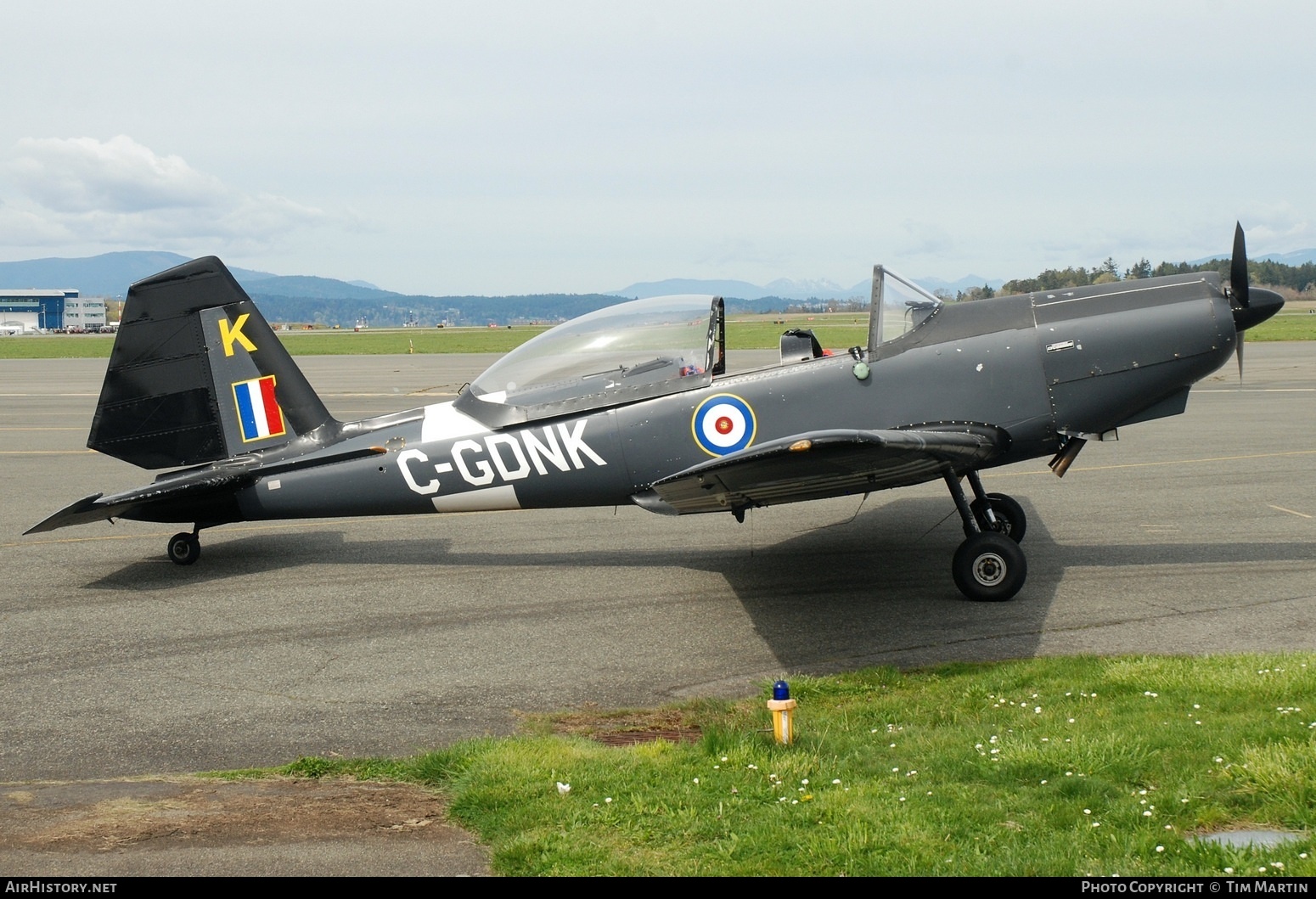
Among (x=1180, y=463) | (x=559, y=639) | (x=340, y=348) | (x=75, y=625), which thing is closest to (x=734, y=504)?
(x=559, y=639)

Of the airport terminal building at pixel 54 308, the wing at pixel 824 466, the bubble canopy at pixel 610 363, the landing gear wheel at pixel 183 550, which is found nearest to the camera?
the wing at pixel 824 466

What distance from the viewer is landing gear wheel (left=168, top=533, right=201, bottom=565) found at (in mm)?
9422

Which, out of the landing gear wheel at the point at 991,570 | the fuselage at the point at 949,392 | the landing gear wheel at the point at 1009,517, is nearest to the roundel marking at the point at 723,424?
the fuselage at the point at 949,392

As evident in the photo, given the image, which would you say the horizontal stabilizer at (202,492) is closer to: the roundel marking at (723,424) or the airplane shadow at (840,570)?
the airplane shadow at (840,570)

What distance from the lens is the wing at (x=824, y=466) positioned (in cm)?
621

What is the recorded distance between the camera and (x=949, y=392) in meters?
8.00

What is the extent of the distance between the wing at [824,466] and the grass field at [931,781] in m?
1.39

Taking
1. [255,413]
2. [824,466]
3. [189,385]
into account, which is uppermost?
[189,385]

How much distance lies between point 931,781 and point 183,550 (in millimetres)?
7304

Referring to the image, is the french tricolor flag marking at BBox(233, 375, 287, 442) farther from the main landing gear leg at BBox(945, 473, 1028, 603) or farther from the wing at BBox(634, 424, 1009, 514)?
the main landing gear leg at BBox(945, 473, 1028, 603)

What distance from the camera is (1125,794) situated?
4074 mm

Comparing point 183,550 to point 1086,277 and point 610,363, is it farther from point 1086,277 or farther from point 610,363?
point 1086,277

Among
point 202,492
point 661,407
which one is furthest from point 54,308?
point 661,407

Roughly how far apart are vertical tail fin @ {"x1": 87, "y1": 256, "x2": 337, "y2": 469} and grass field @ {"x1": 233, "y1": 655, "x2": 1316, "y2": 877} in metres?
4.90
